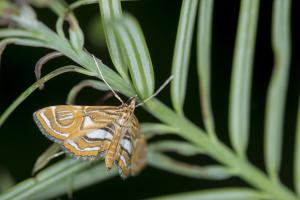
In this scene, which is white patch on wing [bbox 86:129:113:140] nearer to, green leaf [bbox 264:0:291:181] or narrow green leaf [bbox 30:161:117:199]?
narrow green leaf [bbox 30:161:117:199]

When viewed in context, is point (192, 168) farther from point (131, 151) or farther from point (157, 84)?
point (157, 84)

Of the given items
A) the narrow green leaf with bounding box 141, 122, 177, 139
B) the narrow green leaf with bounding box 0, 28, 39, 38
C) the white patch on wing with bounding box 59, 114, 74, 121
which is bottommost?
the narrow green leaf with bounding box 141, 122, 177, 139

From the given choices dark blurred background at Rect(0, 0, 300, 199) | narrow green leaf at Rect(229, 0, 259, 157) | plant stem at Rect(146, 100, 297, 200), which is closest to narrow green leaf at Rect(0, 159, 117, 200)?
plant stem at Rect(146, 100, 297, 200)

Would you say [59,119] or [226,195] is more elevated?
[59,119]

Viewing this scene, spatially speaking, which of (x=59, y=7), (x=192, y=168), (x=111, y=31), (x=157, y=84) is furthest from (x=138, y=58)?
(x=157, y=84)

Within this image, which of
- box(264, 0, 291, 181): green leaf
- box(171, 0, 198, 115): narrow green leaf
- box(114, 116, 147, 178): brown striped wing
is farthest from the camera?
box(114, 116, 147, 178): brown striped wing
